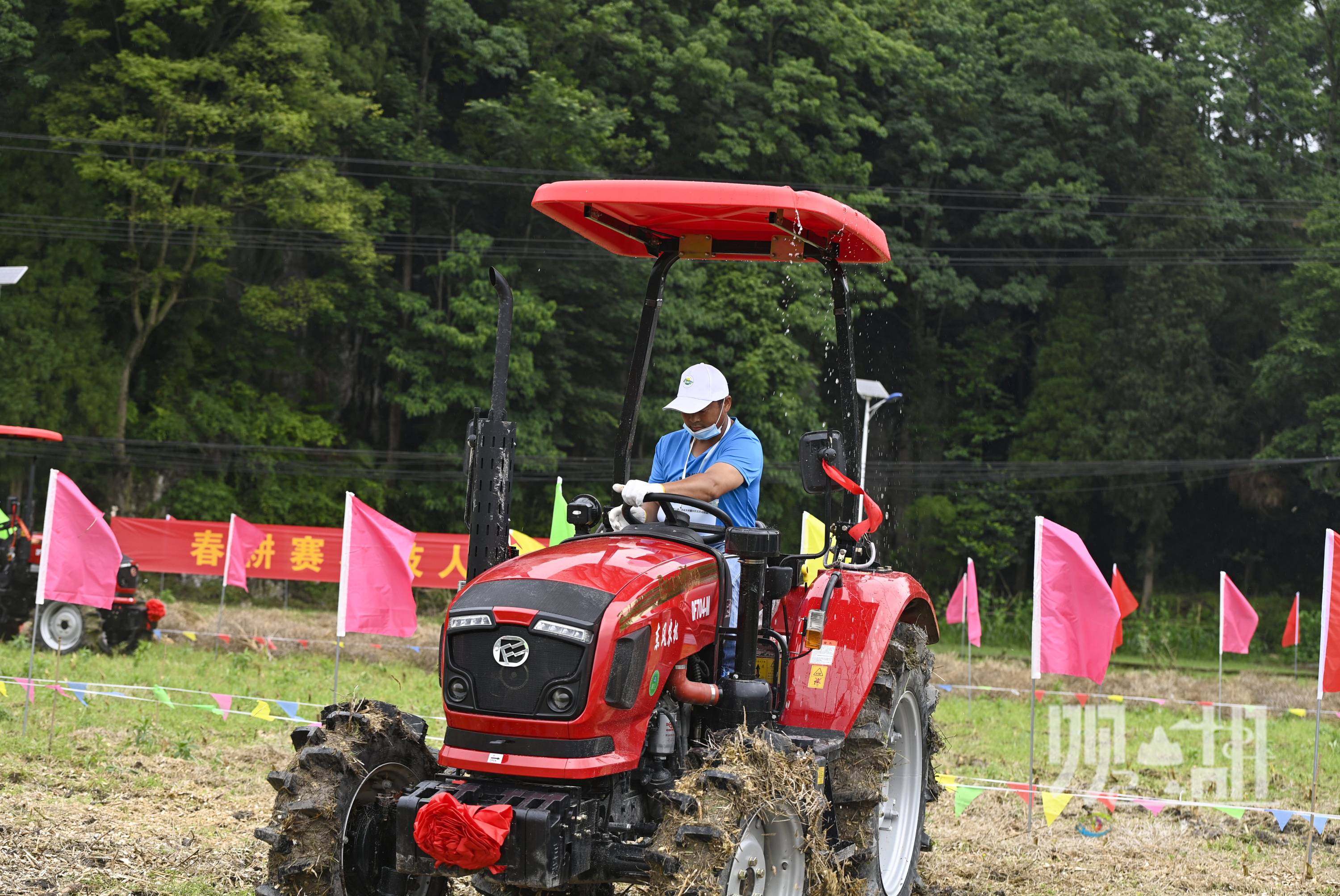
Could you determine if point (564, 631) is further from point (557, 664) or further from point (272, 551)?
point (272, 551)

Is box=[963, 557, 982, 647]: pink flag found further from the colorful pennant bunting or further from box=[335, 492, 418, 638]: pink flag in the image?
the colorful pennant bunting

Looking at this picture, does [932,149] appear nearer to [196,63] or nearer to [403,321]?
[403,321]

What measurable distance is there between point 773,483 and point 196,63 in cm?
1457

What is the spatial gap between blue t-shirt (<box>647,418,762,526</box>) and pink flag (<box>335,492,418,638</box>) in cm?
661

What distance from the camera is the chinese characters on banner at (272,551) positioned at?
71.4 feet

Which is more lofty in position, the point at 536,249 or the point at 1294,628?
the point at 536,249

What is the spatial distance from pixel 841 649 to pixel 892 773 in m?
1.03

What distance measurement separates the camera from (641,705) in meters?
4.35

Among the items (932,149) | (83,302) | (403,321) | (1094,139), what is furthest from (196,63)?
(1094,139)

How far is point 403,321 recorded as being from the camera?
103ft

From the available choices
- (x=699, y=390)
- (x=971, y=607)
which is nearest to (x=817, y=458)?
(x=699, y=390)

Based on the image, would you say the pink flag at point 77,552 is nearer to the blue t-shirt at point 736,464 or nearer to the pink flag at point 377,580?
the pink flag at point 377,580

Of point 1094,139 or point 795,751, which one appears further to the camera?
point 1094,139

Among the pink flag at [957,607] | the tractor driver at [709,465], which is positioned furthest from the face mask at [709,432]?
the pink flag at [957,607]
